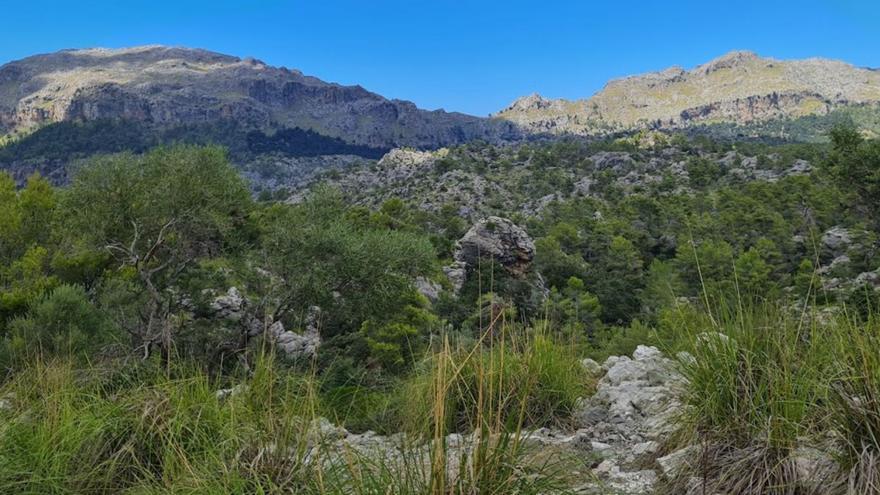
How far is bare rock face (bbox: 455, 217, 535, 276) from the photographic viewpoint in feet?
125

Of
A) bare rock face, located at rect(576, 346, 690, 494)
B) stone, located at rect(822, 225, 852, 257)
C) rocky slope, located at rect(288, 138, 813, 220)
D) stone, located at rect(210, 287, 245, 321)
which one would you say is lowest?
stone, located at rect(210, 287, 245, 321)

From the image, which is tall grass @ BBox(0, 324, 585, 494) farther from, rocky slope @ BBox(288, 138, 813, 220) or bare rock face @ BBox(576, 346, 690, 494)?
rocky slope @ BBox(288, 138, 813, 220)

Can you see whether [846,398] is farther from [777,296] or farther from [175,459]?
[175,459]

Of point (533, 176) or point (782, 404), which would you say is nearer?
point (782, 404)

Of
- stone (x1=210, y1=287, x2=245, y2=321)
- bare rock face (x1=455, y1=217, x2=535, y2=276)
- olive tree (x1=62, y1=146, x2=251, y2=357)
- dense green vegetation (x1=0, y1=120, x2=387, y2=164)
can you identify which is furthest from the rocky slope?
dense green vegetation (x1=0, y1=120, x2=387, y2=164)

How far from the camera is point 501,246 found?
38719 millimetres

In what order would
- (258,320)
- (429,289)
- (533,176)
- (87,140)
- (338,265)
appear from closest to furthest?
(338,265), (258,320), (429,289), (533,176), (87,140)

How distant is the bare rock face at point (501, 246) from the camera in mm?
38219

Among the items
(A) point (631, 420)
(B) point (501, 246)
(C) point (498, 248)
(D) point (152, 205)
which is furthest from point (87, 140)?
(A) point (631, 420)

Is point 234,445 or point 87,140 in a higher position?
point 87,140

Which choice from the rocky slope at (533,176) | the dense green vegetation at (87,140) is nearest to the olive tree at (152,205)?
the rocky slope at (533,176)

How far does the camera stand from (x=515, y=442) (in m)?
2.24

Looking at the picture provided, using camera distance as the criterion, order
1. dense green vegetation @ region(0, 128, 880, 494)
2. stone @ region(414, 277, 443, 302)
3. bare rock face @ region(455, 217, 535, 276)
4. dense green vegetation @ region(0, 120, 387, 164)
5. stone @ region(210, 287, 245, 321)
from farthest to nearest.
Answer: dense green vegetation @ region(0, 120, 387, 164) < bare rock face @ region(455, 217, 535, 276) < stone @ region(414, 277, 443, 302) < stone @ region(210, 287, 245, 321) < dense green vegetation @ region(0, 128, 880, 494)

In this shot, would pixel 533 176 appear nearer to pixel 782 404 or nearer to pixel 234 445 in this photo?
pixel 782 404
